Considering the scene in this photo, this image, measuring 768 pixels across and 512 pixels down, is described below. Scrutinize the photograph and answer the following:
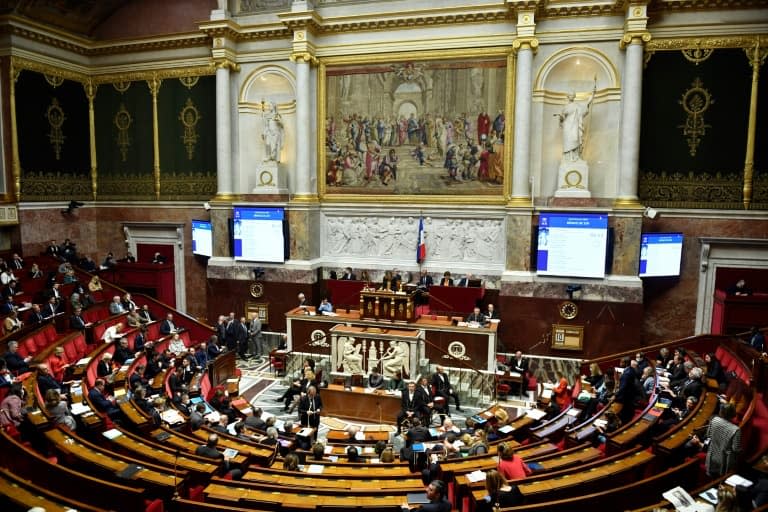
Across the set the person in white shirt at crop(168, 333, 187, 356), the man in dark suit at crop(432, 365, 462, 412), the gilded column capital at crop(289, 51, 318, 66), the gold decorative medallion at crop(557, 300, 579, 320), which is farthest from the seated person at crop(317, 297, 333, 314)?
the gilded column capital at crop(289, 51, 318, 66)

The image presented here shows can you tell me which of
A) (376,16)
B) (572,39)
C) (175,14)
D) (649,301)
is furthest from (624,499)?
(175,14)

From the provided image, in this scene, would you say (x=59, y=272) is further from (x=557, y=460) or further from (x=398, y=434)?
(x=557, y=460)

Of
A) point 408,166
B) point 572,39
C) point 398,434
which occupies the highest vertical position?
point 572,39

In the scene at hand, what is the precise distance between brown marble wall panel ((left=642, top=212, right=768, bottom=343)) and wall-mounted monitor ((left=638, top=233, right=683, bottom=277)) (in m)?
0.44

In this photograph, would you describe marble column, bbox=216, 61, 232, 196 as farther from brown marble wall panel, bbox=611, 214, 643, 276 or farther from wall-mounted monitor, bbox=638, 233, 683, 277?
wall-mounted monitor, bbox=638, 233, 683, 277

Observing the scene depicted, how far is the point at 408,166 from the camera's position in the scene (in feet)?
60.3

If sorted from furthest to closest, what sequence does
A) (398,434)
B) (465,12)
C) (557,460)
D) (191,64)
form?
(191,64), (465,12), (398,434), (557,460)

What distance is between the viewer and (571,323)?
1633 centimetres

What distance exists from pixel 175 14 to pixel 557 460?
65.6 feet

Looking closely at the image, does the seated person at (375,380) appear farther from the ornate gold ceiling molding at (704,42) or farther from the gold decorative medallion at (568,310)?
the ornate gold ceiling molding at (704,42)

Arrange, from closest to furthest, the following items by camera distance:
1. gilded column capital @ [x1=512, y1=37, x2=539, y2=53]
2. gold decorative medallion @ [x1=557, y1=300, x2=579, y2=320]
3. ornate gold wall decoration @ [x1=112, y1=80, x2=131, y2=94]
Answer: gold decorative medallion @ [x1=557, y1=300, x2=579, y2=320], gilded column capital @ [x1=512, y1=37, x2=539, y2=53], ornate gold wall decoration @ [x1=112, y1=80, x2=131, y2=94]

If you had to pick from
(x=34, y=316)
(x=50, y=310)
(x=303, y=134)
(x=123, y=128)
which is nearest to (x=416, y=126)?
(x=303, y=134)

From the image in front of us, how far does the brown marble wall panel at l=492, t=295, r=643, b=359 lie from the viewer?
15.9 m

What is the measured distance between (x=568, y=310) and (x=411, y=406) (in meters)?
6.95
